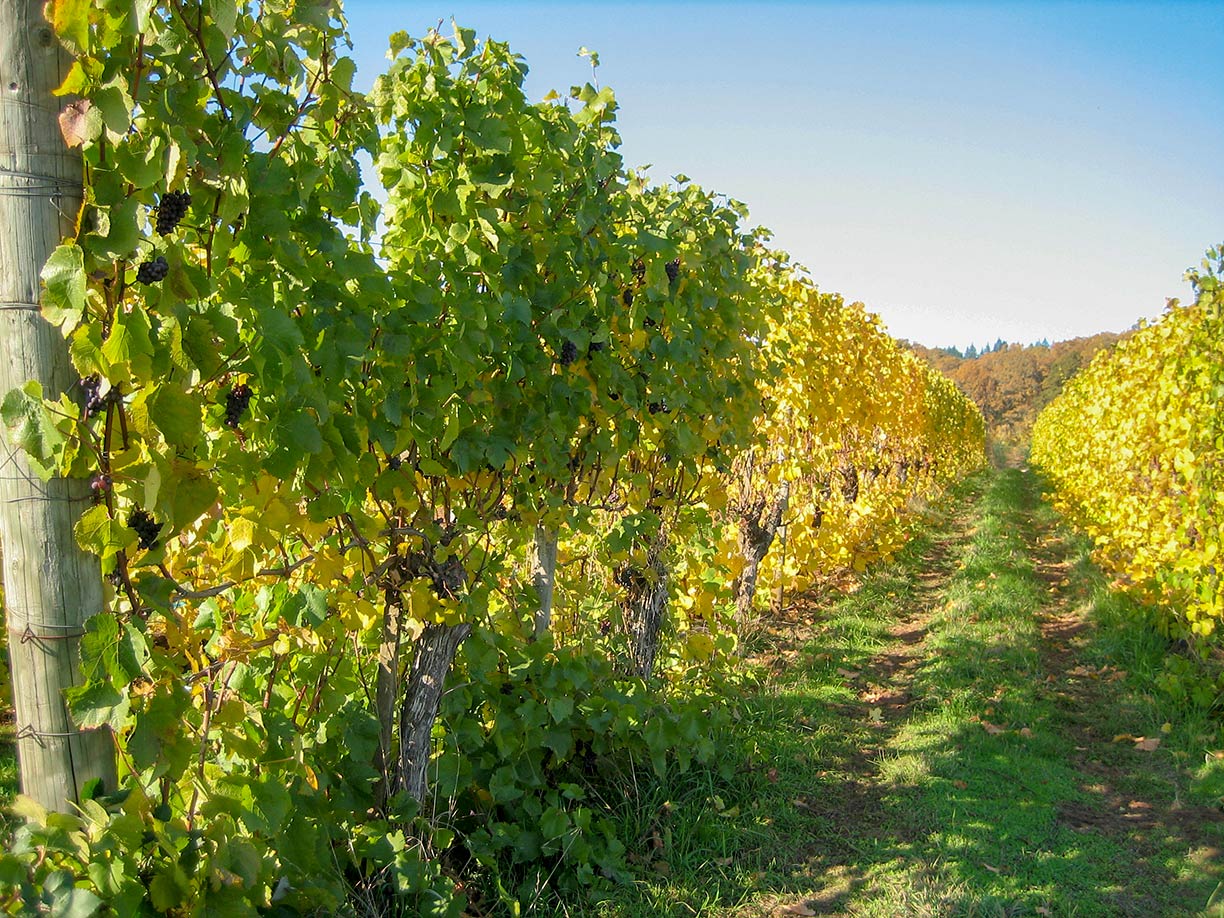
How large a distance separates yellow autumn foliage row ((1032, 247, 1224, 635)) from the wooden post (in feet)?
19.7

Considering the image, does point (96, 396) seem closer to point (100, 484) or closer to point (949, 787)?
point (100, 484)

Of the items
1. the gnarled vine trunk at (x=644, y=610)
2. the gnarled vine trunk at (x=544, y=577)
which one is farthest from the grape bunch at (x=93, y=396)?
the gnarled vine trunk at (x=644, y=610)

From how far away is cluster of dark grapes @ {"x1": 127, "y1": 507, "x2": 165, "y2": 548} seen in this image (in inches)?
65.2

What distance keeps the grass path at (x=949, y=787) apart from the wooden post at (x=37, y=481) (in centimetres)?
208

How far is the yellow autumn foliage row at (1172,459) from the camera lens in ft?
18.5

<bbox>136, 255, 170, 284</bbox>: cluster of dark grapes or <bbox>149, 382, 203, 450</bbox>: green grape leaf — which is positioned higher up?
<bbox>136, 255, 170, 284</bbox>: cluster of dark grapes

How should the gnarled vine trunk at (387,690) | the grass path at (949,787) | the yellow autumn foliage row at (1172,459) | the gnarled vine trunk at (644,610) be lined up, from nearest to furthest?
the gnarled vine trunk at (387,690) < the grass path at (949,787) < the gnarled vine trunk at (644,610) < the yellow autumn foliage row at (1172,459)

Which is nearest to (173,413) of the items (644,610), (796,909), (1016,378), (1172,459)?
(796,909)

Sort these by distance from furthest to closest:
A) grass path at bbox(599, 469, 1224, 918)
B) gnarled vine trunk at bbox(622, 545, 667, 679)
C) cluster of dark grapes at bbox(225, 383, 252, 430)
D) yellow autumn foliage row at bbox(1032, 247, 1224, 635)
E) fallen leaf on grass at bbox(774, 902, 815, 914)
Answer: yellow autumn foliage row at bbox(1032, 247, 1224, 635)
gnarled vine trunk at bbox(622, 545, 667, 679)
grass path at bbox(599, 469, 1224, 918)
fallen leaf on grass at bbox(774, 902, 815, 914)
cluster of dark grapes at bbox(225, 383, 252, 430)

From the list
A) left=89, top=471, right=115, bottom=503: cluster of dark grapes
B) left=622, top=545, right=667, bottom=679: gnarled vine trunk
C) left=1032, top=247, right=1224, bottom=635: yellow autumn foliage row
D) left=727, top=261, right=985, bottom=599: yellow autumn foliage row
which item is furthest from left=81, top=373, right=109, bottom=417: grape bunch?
left=1032, top=247, right=1224, bottom=635: yellow autumn foliage row

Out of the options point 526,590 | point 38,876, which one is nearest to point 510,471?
point 526,590

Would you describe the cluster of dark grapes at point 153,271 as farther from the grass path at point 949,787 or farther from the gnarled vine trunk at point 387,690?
the grass path at point 949,787

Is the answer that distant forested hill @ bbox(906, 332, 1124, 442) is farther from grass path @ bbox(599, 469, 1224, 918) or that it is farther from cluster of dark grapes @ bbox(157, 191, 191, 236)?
cluster of dark grapes @ bbox(157, 191, 191, 236)

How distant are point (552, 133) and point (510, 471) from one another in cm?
118
